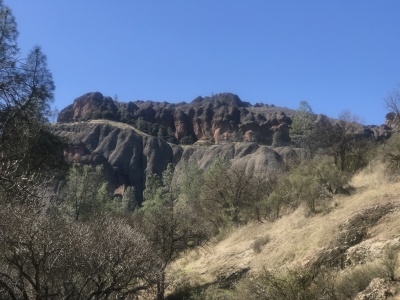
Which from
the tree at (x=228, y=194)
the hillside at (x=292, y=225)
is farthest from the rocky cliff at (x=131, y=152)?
the tree at (x=228, y=194)

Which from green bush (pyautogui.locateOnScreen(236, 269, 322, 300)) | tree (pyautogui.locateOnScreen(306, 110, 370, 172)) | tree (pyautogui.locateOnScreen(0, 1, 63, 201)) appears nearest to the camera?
tree (pyautogui.locateOnScreen(0, 1, 63, 201))

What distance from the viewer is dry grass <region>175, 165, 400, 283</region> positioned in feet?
53.2

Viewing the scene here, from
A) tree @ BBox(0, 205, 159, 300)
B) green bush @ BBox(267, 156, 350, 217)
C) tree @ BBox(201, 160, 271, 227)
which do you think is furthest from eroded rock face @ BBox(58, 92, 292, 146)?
tree @ BBox(0, 205, 159, 300)

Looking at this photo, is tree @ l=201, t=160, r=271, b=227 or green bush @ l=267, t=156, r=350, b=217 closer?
green bush @ l=267, t=156, r=350, b=217

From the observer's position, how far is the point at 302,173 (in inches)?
1190

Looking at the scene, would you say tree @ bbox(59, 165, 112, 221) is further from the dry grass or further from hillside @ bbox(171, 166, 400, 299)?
hillside @ bbox(171, 166, 400, 299)

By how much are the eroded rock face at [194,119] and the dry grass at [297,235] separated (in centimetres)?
9739

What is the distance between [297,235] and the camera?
1973 centimetres

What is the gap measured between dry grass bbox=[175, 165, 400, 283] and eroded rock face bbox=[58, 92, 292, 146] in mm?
97388

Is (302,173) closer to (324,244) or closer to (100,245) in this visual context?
(324,244)

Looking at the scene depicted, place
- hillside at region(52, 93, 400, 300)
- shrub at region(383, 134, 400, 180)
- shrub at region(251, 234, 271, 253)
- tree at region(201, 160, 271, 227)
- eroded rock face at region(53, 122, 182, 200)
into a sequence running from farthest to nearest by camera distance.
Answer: eroded rock face at region(53, 122, 182, 200) → tree at region(201, 160, 271, 227) → shrub at region(383, 134, 400, 180) → shrub at region(251, 234, 271, 253) → hillside at region(52, 93, 400, 300)

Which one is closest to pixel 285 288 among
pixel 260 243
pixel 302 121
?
pixel 260 243

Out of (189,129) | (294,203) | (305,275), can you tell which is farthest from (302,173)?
(189,129)

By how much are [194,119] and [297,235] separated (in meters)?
130
